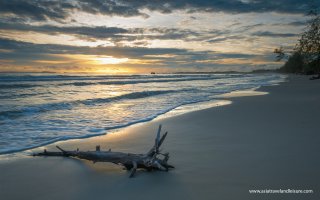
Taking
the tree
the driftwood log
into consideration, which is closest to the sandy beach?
the driftwood log

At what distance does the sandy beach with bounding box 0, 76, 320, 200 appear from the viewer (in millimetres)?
4070

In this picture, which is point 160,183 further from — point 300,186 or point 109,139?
point 109,139

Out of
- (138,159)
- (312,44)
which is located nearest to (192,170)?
(138,159)

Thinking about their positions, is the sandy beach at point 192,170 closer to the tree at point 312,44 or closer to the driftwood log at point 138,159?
the driftwood log at point 138,159

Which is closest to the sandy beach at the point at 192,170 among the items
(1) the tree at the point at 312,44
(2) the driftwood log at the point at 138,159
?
(2) the driftwood log at the point at 138,159

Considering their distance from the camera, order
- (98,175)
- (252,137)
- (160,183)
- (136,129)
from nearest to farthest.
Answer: (160,183), (98,175), (252,137), (136,129)

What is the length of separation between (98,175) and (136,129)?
428 centimetres

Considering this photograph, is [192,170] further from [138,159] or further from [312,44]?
[312,44]

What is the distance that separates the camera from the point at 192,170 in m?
4.93

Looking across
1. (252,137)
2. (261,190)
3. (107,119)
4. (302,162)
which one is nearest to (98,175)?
(261,190)

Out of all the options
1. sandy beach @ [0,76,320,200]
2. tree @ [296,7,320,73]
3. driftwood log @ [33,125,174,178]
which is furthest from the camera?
tree @ [296,7,320,73]

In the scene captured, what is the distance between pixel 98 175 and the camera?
4840 millimetres

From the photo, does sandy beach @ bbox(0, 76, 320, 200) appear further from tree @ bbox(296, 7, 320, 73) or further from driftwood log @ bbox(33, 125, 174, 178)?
tree @ bbox(296, 7, 320, 73)

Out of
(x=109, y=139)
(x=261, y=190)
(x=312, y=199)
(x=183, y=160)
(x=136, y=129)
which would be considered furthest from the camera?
(x=136, y=129)
